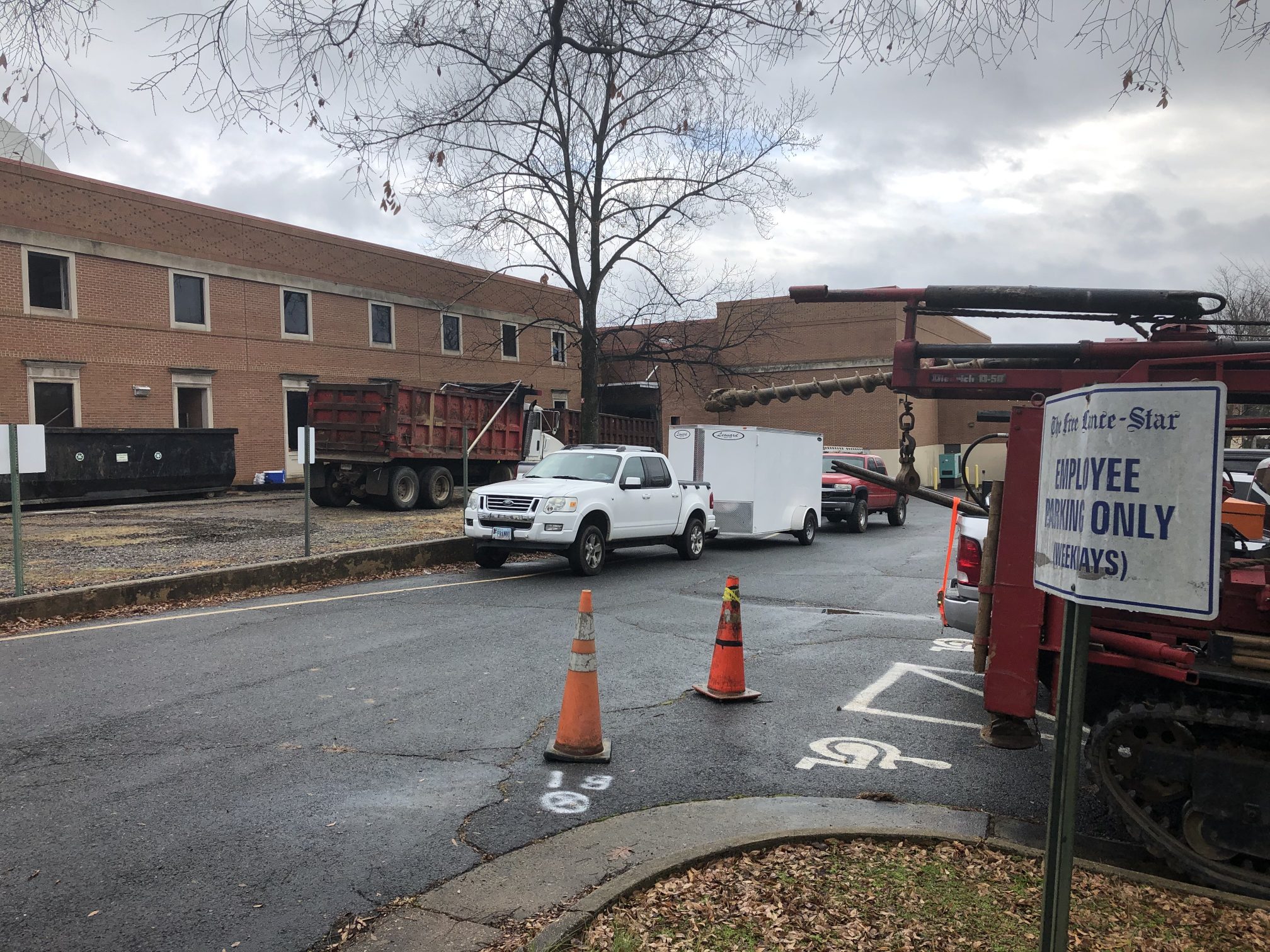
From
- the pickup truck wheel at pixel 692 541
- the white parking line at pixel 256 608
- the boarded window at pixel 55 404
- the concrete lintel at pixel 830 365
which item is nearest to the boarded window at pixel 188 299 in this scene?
the boarded window at pixel 55 404

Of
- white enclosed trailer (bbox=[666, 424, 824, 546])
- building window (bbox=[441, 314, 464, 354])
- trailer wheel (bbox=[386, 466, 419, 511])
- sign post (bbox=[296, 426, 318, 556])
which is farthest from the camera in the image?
building window (bbox=[441, 314, 464, 354])

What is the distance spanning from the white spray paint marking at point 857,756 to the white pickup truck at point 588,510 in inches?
294

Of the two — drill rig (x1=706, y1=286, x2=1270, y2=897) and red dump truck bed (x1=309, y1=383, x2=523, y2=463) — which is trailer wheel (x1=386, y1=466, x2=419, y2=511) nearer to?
red dump truck bed (x1=309, y1=383, x2=523, y2=463)

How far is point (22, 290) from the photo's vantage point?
2481 centimetres

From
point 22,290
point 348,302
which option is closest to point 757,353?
point 348,302

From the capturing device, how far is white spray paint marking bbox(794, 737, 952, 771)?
557 cm

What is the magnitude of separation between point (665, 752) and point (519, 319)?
35.8 m

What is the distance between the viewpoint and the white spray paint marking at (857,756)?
18.3 ft

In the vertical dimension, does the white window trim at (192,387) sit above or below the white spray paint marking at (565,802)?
above

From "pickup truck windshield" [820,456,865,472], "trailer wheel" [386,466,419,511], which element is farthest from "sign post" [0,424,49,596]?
"pickup truck windshield" [820,456,865,472]

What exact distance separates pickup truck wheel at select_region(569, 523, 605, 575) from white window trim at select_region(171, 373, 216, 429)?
1927 centimetres

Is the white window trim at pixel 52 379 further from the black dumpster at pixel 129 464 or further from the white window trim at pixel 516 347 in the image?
the white window trim at pixel 516 347

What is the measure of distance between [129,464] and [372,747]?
748 inches

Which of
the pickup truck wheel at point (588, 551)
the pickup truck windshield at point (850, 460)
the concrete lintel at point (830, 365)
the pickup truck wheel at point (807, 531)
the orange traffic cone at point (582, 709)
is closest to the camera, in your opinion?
the orange traffic cone at point (582, 709)
